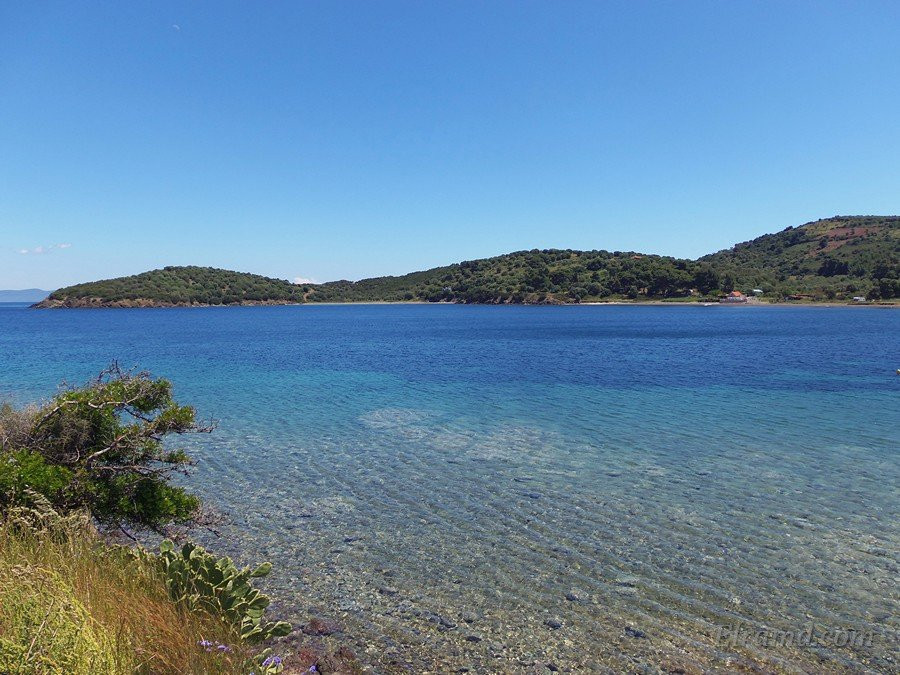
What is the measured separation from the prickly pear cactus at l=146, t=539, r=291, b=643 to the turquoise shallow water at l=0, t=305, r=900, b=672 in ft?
6.49

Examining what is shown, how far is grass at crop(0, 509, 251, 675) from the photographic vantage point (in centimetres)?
411

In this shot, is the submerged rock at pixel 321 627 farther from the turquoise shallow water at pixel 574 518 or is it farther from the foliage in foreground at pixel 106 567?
the foliage in foreground at pixel 106 567

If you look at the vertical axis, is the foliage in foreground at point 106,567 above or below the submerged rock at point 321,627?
above

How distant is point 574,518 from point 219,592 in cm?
866

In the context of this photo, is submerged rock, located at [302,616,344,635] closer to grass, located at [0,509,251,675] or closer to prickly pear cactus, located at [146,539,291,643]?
prickly pear cactus, located at [146,539,291,643]

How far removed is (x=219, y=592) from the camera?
6.51 m

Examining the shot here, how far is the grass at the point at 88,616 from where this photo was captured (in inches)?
162

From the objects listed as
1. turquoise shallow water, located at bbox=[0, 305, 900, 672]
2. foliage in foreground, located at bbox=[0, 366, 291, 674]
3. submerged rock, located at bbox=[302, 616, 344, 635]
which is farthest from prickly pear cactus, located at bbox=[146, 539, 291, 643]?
turquoise shallow water, located at bbox=[0, 305, 900, 672]

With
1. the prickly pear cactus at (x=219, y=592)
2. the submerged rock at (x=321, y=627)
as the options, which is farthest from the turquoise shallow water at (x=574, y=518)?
the prickly pear cactus at (x=219, y=592)

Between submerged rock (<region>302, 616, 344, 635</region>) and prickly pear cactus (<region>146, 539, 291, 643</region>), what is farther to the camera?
submerged rock (<region>302, 616, 344, 635</region>)

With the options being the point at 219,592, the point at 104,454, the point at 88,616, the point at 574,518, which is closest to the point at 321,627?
the point at 219,592

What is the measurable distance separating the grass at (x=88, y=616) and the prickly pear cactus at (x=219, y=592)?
0.15m

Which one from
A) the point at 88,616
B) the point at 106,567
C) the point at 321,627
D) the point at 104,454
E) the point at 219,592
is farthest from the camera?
the point at 104,454

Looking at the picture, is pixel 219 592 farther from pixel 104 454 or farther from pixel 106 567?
pixel 104 454
